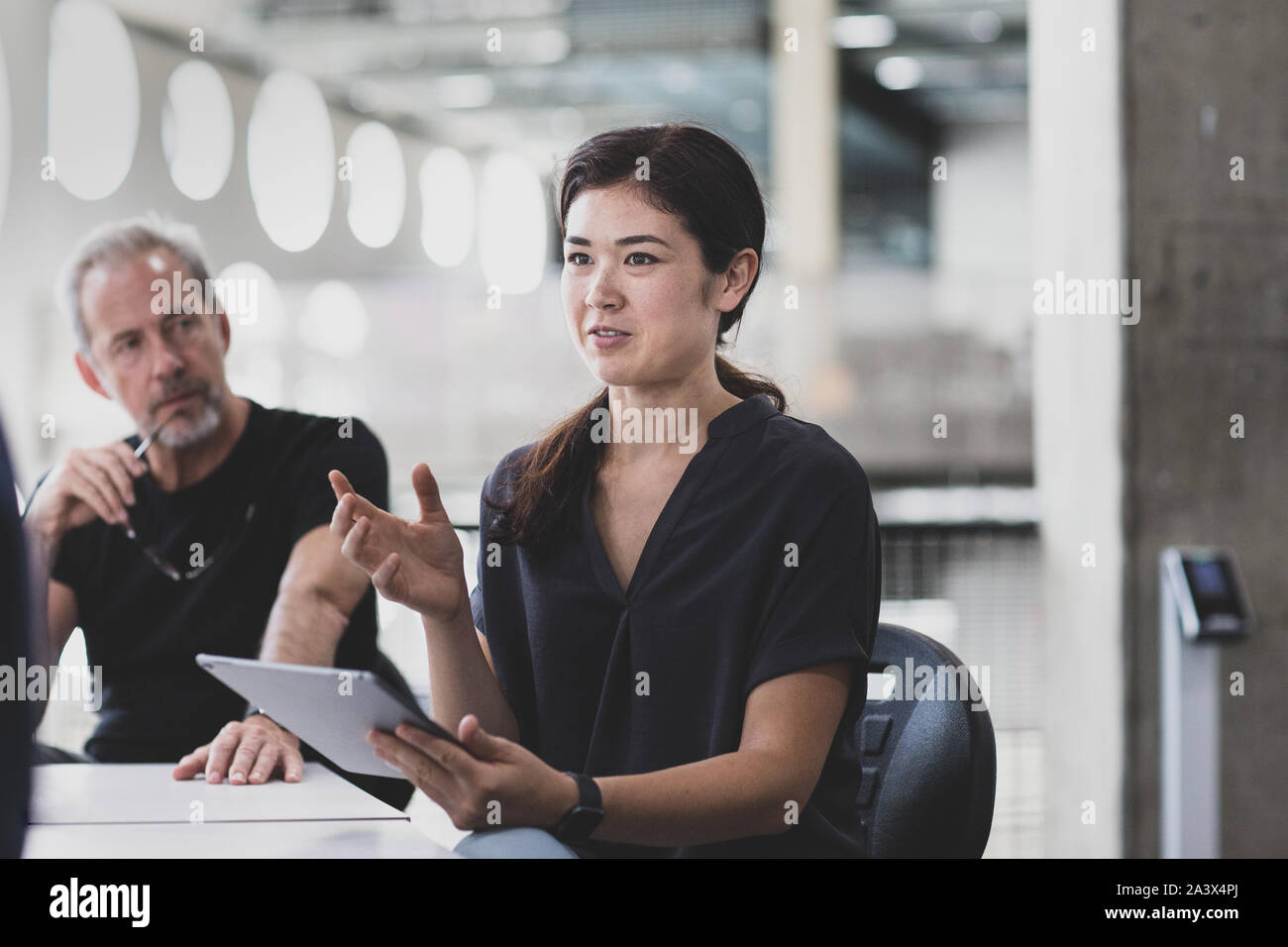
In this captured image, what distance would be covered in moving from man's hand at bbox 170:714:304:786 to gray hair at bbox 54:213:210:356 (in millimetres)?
713

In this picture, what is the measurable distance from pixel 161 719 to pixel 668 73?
343 inches

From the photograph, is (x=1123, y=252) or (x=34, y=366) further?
(x=34, y=366)

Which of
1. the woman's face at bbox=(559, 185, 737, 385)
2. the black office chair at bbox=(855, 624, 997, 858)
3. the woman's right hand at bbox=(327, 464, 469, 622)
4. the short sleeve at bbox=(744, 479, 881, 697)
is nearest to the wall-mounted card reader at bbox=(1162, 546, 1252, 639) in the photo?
the black office chair at bbox=(855, 624, 997, 858)

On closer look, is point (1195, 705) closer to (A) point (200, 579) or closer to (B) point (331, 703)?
(A) point (200, 579)

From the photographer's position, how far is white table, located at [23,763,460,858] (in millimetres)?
1095

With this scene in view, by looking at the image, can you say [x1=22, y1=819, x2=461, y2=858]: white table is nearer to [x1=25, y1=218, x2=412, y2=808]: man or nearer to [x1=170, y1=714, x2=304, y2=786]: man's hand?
[x1=170, y1=714, x2=304, y2=786]: man's hand

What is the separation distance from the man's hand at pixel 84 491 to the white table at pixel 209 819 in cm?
39

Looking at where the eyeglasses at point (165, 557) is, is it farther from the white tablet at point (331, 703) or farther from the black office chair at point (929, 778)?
the black office chair at point (929, 778)

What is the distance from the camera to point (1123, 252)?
8.21 ft

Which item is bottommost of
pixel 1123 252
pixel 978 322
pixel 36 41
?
pixel 1123 252

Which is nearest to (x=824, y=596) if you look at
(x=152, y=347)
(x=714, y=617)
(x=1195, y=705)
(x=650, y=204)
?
(x=714, y=617)
